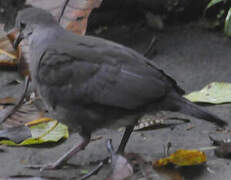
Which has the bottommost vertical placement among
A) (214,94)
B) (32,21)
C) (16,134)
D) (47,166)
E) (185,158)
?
(16,134)

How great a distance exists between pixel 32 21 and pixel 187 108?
4.56 feet

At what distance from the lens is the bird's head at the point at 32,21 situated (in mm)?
3799

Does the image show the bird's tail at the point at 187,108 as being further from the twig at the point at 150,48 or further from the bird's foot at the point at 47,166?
the twig at the point at 150,48

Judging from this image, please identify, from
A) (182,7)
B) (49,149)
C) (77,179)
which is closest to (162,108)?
(77,179)

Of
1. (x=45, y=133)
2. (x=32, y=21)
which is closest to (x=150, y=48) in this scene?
(x=32, y=21)

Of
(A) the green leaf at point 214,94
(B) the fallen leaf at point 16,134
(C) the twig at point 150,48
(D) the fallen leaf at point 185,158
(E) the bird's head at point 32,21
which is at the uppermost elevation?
(E) the bird's head at point 32,21

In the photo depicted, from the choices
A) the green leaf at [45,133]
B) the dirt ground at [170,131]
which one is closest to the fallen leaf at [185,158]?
the dirt ground at [170,131]

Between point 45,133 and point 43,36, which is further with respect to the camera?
point 45,133

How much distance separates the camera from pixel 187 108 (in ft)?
10.4

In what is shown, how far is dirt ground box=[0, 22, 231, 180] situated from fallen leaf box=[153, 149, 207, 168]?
5 centimetres

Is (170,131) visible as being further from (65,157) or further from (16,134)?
(16,134)

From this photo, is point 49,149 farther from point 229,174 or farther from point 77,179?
point 229,174

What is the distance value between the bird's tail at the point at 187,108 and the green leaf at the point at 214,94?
97cm

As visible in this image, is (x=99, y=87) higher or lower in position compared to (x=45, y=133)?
higher
